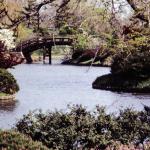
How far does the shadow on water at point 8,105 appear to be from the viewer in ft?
92.0

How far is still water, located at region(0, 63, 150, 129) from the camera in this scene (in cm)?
2759

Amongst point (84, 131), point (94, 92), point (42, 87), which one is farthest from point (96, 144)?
point (42, 87)

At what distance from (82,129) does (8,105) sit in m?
16.7

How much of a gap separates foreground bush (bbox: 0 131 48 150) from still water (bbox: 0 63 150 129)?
11.5 metres

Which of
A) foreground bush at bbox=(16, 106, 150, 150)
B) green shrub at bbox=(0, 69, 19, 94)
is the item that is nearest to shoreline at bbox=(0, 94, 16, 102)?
green shrub at bbox=(0, 69, 19, 94)

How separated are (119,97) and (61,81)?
13126mm

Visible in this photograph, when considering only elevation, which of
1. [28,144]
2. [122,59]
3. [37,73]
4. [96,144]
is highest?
[28,144]

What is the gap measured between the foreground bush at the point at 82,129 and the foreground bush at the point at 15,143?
333cm

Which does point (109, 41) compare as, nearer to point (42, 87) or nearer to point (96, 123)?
point (96, 123)

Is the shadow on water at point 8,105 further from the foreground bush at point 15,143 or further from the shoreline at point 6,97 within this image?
the foreground bush at point 15,143

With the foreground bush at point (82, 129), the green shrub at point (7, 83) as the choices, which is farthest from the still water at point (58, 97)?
the foreground bush at point (82, 129)

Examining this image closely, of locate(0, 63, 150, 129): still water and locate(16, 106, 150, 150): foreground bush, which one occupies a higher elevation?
locate(16, 106, 150, 150): foreground bush

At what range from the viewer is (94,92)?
38.3 metres

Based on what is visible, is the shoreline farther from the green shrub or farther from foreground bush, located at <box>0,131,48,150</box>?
foreground bush, located at <box>0,131,48,150</box>
